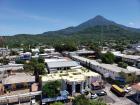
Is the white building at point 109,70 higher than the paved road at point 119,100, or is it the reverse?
the white building at point 109,70

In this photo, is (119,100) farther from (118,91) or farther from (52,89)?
(52,89)

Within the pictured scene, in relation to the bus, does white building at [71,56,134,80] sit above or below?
above

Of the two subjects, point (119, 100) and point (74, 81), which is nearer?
point (119, 100)

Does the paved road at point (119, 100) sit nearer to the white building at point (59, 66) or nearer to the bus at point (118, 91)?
the bus at point (118, 91)

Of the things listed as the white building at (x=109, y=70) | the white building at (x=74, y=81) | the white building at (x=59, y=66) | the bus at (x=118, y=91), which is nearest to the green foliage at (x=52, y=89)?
the white building at (x=74, y=81)

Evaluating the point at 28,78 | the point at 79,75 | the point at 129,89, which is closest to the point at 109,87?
the point at 129,89

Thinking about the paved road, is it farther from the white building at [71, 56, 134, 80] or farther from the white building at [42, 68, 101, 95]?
the white building at [71, 56, 134, 80]

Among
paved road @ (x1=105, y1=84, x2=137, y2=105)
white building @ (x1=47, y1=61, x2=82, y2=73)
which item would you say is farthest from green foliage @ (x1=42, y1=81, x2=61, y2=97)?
white building @ (x1=47, y1=61, x2=82, y2=73)

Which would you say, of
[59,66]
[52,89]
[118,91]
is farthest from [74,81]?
[59,66]

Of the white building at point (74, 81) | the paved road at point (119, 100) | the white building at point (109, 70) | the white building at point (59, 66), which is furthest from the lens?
the white building at point (59, 66)
